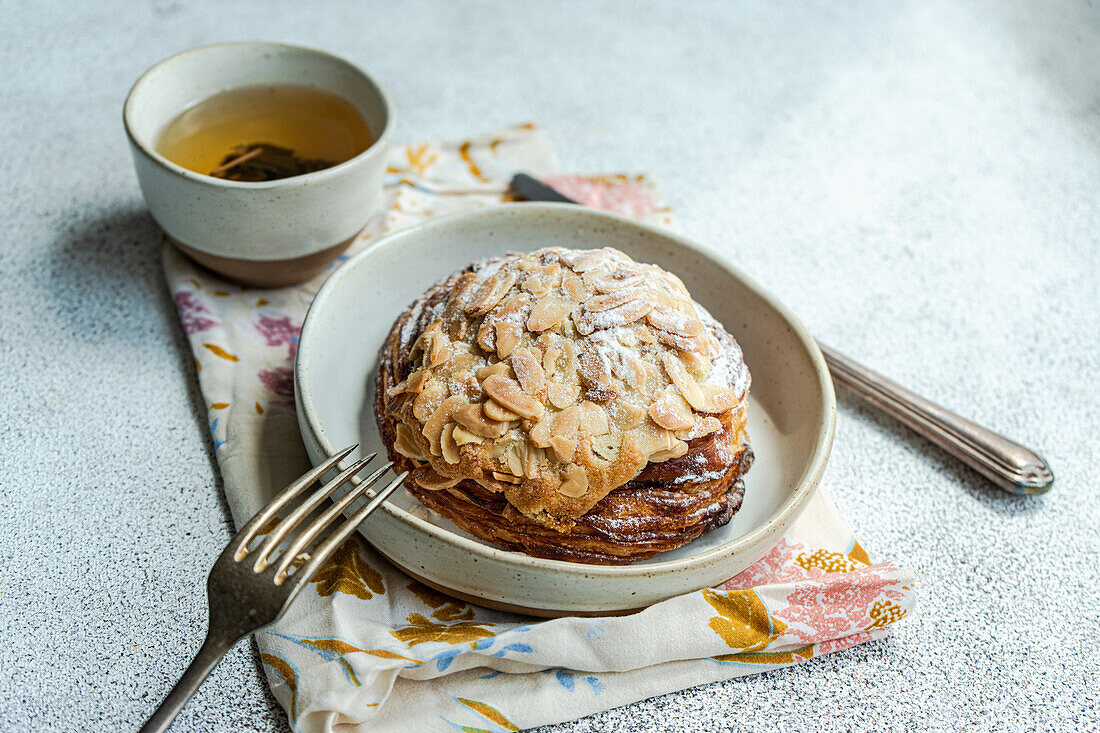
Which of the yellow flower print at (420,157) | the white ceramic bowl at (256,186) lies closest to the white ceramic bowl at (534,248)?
the white ceramic bowl at (256,186)

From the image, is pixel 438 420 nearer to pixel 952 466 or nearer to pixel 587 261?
pixel 587 261

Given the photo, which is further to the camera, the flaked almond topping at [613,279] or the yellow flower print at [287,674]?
the flaked almond topping at [613,279]

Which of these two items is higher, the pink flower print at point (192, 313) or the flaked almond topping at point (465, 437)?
the flaked almond topping at point (465, 437)

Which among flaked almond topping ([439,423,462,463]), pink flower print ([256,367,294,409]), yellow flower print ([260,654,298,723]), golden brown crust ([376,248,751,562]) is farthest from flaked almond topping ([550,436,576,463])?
pink flower print ([256,367,294,409])

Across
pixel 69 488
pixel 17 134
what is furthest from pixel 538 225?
pixel 17 134

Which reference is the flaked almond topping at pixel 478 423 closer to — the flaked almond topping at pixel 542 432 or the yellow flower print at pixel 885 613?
the flaked almond topping at pixel 542 432

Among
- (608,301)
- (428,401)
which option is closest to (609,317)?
(608,301)
